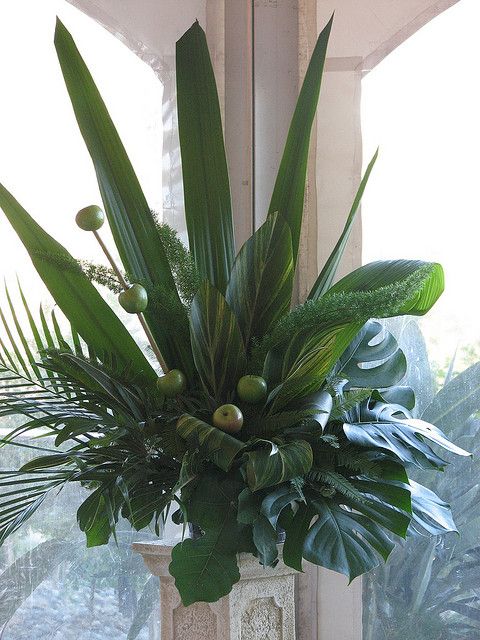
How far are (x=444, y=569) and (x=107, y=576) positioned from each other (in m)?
0.65

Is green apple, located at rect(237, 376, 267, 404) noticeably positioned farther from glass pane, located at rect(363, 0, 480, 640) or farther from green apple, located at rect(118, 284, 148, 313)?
glass pane, located at rect(363, 0, 480, 640)

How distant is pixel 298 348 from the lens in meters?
1.12

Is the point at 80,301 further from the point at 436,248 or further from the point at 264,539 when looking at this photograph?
the point at 436,248

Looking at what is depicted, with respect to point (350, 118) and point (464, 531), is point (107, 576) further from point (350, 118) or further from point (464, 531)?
point (350, 118)

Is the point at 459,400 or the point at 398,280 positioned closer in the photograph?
the point at 398,280

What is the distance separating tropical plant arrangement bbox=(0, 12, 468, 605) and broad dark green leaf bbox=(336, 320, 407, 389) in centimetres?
1

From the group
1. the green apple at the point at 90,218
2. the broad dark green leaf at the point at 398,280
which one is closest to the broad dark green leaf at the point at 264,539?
the broad dark green leaf at the point at 398,280

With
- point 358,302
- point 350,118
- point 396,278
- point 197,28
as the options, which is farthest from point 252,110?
point 358,302

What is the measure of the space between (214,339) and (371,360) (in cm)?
34

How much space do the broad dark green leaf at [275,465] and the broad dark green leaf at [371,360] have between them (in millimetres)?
318

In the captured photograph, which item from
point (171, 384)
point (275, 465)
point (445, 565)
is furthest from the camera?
point (445, 565)

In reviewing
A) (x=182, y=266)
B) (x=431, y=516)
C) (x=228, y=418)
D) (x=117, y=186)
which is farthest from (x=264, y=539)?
(x=117, y=186)

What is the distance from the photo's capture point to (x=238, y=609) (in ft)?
3.92

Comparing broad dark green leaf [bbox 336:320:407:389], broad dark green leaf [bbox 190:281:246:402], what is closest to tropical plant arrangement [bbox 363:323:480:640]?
broad dark green leaf [bbox 336:320:407:389]
